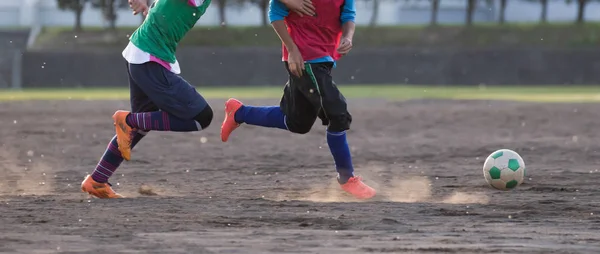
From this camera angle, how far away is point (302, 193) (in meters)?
7.31

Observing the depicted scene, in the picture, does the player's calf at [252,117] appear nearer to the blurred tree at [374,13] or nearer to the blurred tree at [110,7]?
the blurred tree at [110,7]

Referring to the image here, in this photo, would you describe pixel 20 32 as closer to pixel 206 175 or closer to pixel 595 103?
pixel 595 103

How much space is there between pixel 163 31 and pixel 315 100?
105 cm

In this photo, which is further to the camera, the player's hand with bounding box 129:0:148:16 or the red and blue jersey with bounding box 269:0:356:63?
the player's hand with bounding box 129:0:148:16

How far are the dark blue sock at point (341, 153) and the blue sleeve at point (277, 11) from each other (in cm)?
83

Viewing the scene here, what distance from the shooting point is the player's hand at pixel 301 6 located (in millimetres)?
6648

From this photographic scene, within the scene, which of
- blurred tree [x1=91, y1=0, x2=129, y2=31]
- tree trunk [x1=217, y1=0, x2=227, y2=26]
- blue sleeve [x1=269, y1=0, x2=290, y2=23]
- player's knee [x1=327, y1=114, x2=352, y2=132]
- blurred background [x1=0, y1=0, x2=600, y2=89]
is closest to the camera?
blue sleeve [x1=269, y1=0, x2=290, y2=23]

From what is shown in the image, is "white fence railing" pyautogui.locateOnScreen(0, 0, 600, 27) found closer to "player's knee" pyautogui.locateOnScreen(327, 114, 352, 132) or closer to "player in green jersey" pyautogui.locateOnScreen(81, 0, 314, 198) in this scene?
"player in green jersey" pyautogui.locateOnScreen(81, 0, 314, 198)

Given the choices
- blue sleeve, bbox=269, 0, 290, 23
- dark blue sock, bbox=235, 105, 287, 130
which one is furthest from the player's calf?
blue sleeve, bbox=269, 0, 290, 23

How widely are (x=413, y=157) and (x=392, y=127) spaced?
3.95 m

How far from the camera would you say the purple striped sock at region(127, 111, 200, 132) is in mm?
6672

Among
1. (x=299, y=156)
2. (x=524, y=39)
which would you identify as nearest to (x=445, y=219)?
(x=299, y=156)

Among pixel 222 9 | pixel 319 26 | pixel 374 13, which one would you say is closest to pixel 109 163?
pixel 319 26

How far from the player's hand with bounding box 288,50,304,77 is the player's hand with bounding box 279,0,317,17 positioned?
26 cm
